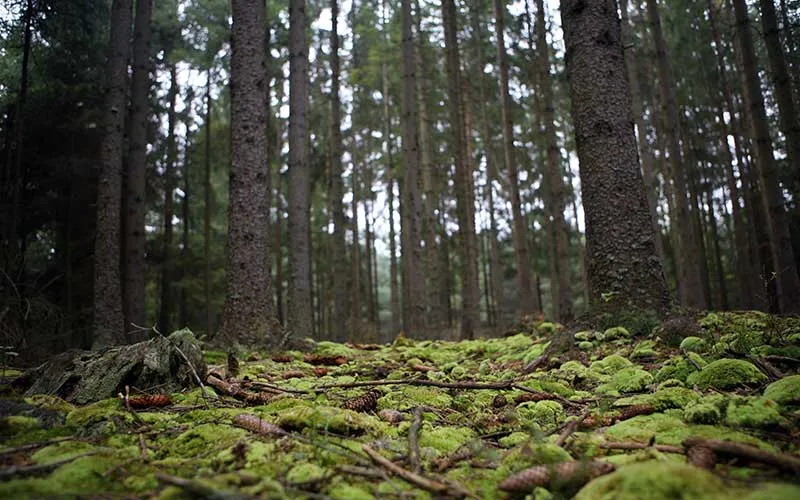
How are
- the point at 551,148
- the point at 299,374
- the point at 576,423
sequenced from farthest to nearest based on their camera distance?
the point at 551,148
the point at 299,374
the point at 576,423

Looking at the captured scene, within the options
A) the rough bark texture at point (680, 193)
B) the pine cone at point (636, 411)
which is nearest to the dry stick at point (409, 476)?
the pine cone at point (636, 411)

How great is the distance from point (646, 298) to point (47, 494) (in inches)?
188

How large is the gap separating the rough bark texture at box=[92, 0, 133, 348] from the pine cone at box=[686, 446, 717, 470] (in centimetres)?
884

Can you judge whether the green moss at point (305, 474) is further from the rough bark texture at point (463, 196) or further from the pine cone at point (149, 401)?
the rough bark texture at point (463, 196)

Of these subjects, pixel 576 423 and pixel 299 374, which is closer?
pixel 576 423

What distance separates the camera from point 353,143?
20.0 metres

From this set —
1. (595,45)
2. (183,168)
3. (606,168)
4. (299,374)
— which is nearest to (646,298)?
(606,168)

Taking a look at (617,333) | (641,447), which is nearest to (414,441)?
(641,447)

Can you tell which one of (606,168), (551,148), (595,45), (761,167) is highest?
(551,148)

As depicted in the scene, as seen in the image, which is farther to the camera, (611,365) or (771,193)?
(771,193)

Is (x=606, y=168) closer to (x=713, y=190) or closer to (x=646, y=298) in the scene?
(x=646, y=298)

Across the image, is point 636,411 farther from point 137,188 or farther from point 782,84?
point 137,188

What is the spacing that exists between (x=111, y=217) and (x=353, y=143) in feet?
41.2

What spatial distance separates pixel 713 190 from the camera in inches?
810
